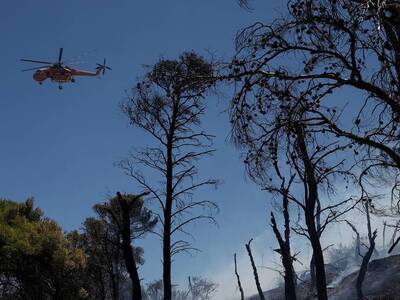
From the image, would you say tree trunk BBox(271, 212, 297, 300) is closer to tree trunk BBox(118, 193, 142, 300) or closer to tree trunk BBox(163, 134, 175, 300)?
tree trunk BBox(163, 134, 175, 300)

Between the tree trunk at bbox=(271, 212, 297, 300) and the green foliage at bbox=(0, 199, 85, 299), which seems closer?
the green foliage at bbox=(0, 199, 85, 299)

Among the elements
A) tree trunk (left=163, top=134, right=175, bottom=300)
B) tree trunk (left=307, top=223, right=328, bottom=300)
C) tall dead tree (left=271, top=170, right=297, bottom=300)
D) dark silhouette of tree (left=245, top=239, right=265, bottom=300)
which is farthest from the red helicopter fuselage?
tree trunk (left=307, top=223, right=328, bottom=300)

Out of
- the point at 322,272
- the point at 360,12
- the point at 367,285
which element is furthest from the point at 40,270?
the point at 367,285

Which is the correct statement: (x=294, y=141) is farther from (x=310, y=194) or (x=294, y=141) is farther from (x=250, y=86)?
(x=310, y=194)

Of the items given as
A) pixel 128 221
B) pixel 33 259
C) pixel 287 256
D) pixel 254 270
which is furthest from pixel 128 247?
pixel 254 270

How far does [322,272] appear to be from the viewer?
51.9ft

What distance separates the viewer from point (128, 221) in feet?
46.4

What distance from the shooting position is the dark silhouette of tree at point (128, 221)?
46.1ft

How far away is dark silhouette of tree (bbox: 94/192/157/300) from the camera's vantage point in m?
14.0

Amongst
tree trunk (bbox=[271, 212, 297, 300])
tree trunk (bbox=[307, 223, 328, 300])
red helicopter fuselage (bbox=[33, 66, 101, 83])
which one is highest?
red helicopter fuselage (bbox=[33, 66, 101, 83])

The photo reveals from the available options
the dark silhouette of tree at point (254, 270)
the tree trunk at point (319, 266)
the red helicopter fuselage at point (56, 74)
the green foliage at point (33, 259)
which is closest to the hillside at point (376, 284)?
the dark silhouette of tree at point (254, 270)

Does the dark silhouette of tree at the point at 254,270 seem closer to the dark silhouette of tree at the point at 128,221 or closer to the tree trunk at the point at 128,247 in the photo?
the dark silhouette of tree at the point at 128,221

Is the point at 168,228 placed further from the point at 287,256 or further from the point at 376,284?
the point at 376,284

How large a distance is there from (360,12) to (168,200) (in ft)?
37.8
